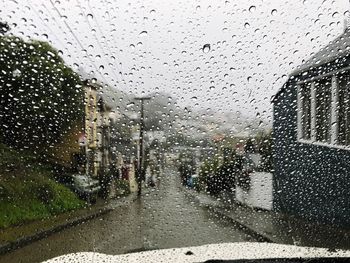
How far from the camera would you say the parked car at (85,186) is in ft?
13.5

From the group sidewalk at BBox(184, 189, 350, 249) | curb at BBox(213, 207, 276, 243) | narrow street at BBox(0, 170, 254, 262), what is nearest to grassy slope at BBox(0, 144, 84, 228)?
narrow street at BBox(0, 170, 254, 262)

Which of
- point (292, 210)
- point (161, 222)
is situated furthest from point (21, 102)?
point (292, 210)

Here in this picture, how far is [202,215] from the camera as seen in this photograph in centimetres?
437

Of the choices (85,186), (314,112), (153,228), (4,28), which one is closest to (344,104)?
(314,112)

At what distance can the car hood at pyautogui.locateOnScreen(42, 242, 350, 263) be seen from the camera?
3008 millimetres

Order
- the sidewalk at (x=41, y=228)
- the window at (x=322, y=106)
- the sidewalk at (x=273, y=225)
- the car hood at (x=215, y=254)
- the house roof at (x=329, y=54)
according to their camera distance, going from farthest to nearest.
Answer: the window at (x=322, y=106)
the house roof at (x=329, y=54)
the sidewalk at (x=273, y=225)
the sidewalk at (x=41, y=228)
the car hood at (x=215, y=254)

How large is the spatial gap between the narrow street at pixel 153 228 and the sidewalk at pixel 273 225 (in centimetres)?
13

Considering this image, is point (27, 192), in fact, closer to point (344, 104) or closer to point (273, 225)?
point (273, 225)

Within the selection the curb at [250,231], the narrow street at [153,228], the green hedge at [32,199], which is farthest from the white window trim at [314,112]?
the green hedge at [32,199]

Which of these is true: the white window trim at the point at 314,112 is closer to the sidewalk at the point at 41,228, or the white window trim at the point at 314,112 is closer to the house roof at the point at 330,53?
the house roof at the point at 330,53

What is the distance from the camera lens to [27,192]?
408cm

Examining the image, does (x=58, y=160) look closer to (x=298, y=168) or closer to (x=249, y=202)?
(x=249, y=202)

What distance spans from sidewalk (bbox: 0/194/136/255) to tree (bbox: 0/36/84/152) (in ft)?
2.38

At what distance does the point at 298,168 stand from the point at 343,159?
28.5 inches
